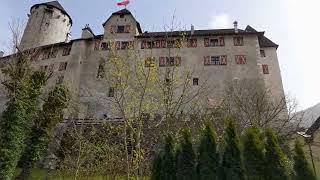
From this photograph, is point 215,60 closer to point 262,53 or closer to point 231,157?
point 262,53

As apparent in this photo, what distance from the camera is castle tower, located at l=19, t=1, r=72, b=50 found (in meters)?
52.1

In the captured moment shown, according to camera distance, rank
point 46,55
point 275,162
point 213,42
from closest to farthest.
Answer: point 275,162 → point 213,42 → point 46,55

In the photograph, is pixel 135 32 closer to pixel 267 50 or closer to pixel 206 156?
pixel 267 50

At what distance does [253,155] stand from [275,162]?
709mm

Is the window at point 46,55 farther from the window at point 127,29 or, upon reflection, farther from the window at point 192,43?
the window at point 192,43

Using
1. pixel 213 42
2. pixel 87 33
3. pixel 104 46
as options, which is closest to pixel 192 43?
pixel 213 42

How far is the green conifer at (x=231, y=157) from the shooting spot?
11.2 meters

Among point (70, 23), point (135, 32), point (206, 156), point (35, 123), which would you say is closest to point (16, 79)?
point (35, 123)

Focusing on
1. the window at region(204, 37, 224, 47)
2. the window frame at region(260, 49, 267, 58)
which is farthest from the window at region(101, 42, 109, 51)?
the window frame at region(260, 49, 267, 58)

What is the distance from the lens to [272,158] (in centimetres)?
1108

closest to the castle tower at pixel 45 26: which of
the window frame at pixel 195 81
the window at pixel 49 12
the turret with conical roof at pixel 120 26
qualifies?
the window at pixel 49 12

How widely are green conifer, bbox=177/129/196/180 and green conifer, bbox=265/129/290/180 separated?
257cm

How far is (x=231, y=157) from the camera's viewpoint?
11.5 metres

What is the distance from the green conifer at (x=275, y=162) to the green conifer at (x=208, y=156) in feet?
5.58
